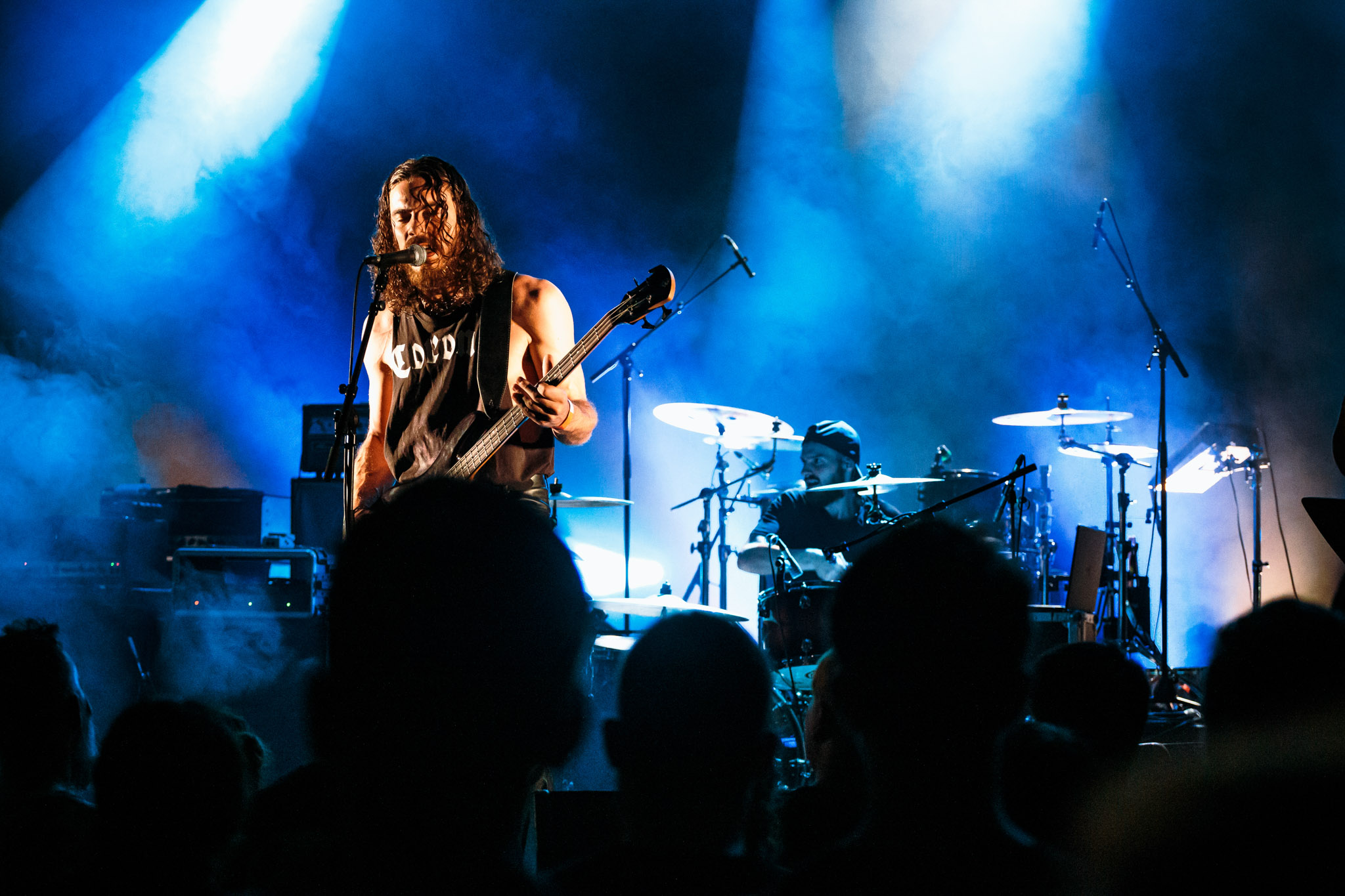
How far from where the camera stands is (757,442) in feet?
23.7

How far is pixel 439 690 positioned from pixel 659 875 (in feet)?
1.09

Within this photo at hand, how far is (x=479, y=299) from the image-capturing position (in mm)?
3225

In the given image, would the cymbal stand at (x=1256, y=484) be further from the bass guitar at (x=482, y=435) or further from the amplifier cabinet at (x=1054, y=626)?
the bass guitar at (x=482, y=435)

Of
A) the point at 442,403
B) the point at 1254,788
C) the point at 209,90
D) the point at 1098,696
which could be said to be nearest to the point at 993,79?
the point at 209,90

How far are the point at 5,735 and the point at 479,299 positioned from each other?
193 centimetres

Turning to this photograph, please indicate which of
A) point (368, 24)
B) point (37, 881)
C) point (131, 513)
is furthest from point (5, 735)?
point (368, 24)

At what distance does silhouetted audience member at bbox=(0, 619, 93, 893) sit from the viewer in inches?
55.1

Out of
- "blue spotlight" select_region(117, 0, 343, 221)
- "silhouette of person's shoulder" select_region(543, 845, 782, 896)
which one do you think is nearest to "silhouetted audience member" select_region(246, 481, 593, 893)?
"silhouette of person's shoulder" select_region(543, 845, 782, 896)

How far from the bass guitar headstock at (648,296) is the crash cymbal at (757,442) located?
3.23m

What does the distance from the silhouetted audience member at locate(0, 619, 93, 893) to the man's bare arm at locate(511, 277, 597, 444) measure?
1483mm

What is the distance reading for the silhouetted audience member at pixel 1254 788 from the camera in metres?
1.06

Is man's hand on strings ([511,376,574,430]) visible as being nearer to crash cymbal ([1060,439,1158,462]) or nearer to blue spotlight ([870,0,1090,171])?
crash cymbal ([1060,439,1158,462])

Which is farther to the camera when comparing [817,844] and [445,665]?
[817,844]

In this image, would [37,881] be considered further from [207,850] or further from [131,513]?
[131,513]
